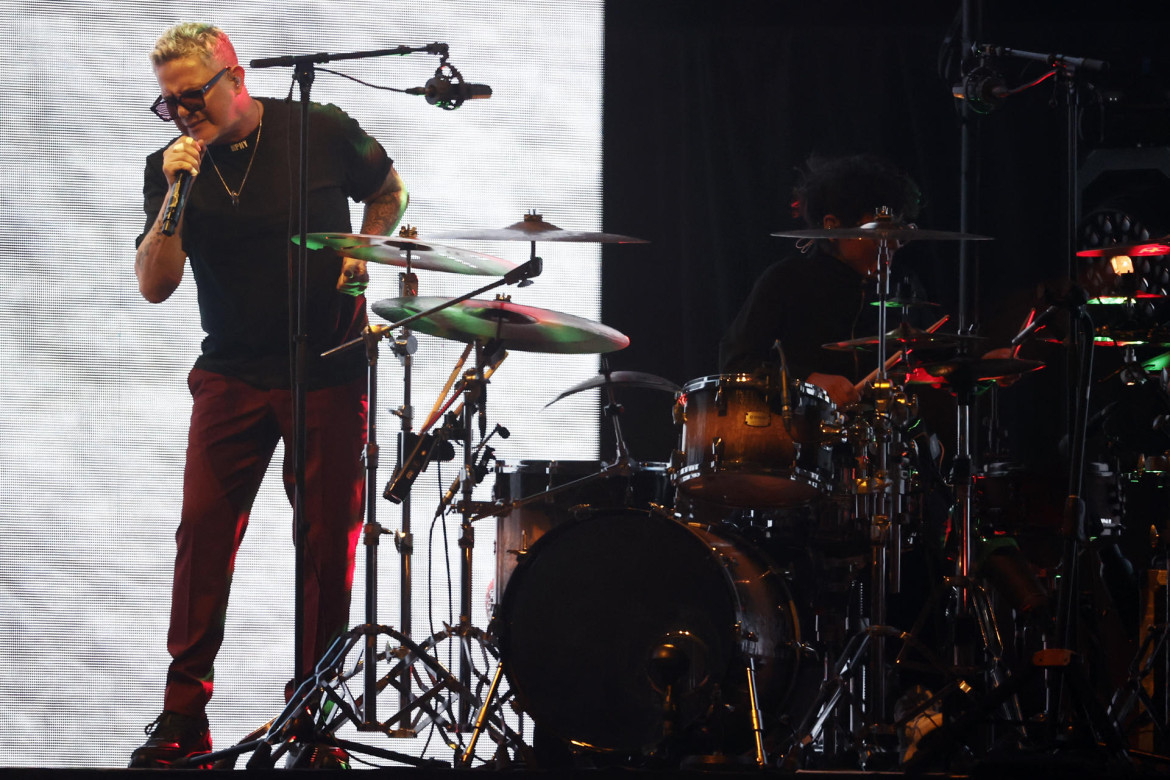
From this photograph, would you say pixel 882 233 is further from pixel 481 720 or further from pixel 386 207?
pixel 481 720

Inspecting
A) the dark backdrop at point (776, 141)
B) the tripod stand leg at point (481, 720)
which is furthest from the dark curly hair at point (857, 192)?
Answer: the tripod stand leg at point (481, 720)

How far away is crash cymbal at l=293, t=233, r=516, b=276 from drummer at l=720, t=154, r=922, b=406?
0.84m

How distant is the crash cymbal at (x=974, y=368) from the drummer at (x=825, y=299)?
14.4 inches

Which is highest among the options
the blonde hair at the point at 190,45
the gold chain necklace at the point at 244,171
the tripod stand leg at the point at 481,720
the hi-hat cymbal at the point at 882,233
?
the blonde hair at the point at 190,45

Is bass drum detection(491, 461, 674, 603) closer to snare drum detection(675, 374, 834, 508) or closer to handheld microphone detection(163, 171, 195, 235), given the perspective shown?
snare drum detection(675, 374, 834, 508)

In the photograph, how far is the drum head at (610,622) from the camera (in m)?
3.45

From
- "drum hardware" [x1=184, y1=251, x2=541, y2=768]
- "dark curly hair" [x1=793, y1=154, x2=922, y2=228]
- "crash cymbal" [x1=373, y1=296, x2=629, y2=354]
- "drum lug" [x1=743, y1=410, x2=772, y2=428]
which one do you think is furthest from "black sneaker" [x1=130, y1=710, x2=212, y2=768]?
"dark curly hair" [x1=793, y1=154, x2=922, y2=228]

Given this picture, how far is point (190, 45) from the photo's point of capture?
3.78m

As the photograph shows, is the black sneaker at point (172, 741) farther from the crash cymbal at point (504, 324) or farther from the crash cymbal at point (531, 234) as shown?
the crash cymbal at point (531, 234)

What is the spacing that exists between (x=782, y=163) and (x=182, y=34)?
7.77ft

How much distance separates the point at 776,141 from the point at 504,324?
192 cm

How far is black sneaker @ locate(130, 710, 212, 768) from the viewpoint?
3.48m

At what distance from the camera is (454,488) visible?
3730 mm

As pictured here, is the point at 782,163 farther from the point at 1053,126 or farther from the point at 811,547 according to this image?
the point at 811,547
